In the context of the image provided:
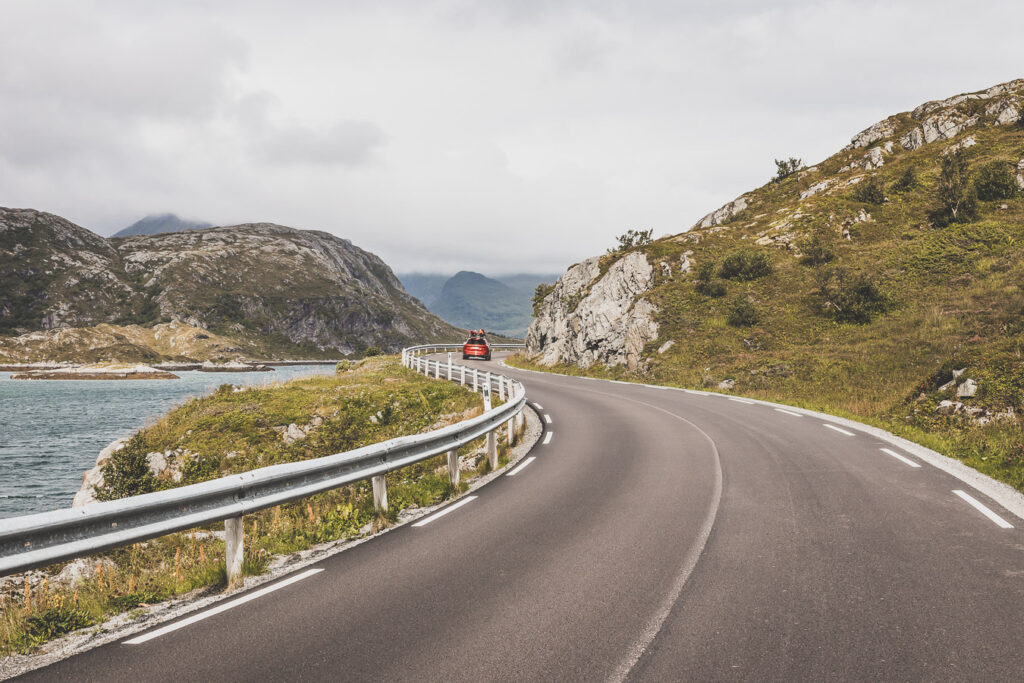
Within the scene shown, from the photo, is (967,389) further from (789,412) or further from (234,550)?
(234,550)

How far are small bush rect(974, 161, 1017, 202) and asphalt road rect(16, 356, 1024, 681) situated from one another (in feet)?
134

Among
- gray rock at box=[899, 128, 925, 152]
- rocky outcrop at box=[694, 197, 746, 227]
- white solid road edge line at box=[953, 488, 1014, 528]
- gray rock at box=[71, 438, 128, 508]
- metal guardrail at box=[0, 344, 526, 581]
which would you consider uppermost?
gray rock at box=[899, 128, 925, 152]

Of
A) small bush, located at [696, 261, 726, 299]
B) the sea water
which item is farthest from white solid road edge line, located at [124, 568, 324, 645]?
small bush, located at [696, 261, 726, 299]

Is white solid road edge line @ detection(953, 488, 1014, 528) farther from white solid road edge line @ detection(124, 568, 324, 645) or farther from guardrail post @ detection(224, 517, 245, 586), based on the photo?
guardrail post @ detection(224, 517, 245, 586)

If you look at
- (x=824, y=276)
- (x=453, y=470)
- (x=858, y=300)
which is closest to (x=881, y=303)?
(x=858, y=300)

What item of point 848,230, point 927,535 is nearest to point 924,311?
point 848,230

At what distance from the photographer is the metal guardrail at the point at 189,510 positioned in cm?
382

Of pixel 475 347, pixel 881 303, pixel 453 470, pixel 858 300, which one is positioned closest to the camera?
pixel 453 470

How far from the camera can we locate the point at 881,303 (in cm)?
2759

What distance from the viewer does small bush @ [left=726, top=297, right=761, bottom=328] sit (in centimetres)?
3059

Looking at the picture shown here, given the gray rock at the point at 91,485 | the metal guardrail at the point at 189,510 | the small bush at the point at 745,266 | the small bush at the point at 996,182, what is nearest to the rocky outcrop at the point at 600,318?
Answer: the small bush at the point at 745,266

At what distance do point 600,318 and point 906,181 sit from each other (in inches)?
1201

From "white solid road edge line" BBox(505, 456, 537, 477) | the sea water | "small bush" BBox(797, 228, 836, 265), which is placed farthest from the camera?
"small bush" BBox(797, 228, 836, 265)

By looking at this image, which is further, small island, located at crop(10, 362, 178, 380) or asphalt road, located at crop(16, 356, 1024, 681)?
small island, located at crop(10, 362, 178, 380)
